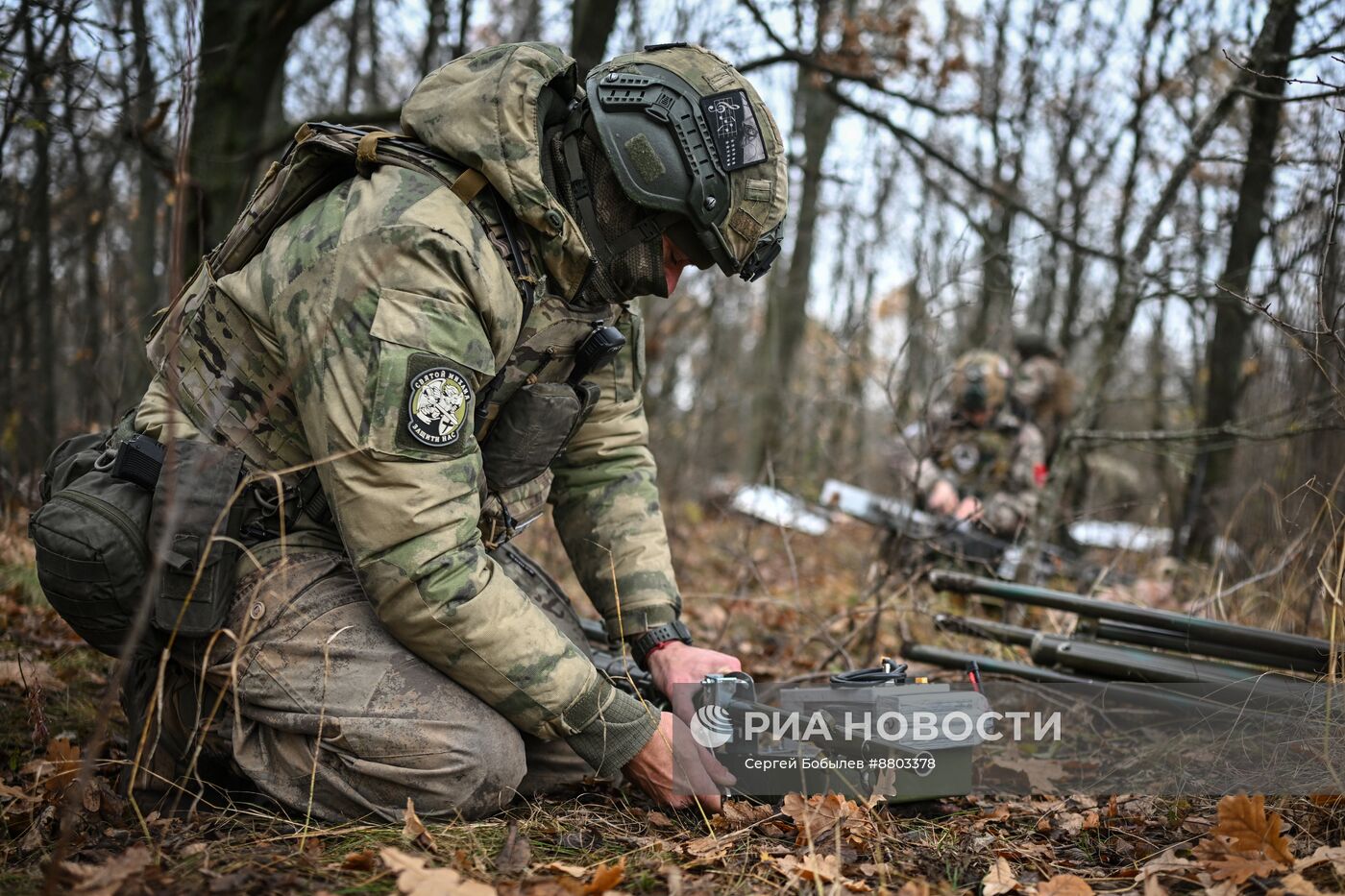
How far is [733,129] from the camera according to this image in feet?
7.80

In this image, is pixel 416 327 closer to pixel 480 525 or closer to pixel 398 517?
pixel 398 517

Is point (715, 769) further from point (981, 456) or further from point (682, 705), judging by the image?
point (981, 456)

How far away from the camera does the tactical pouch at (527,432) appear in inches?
98.0

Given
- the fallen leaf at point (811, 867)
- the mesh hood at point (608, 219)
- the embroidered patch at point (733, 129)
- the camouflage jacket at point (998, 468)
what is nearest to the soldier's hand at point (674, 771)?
the fallen leaf at point (811, 867)

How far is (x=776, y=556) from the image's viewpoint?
764 centimetres

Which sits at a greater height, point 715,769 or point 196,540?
point 196,540

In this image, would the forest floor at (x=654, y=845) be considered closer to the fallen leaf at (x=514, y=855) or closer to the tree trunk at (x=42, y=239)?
the fallen leaf at (x=514, y=855)

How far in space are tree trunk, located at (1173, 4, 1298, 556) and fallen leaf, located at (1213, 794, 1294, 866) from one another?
2619 millimetres

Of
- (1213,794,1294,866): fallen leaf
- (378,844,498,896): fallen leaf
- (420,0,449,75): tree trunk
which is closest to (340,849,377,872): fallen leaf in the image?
(378,844,498,896): fallen leaf

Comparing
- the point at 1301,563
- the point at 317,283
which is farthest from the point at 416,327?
the point at 1301,563

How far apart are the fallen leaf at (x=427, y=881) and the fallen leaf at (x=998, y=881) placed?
0.98 m

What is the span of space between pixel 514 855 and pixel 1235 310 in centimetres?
529

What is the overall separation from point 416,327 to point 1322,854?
214 centimetres

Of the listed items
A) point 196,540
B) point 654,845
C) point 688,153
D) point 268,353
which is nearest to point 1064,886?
point 654,845
